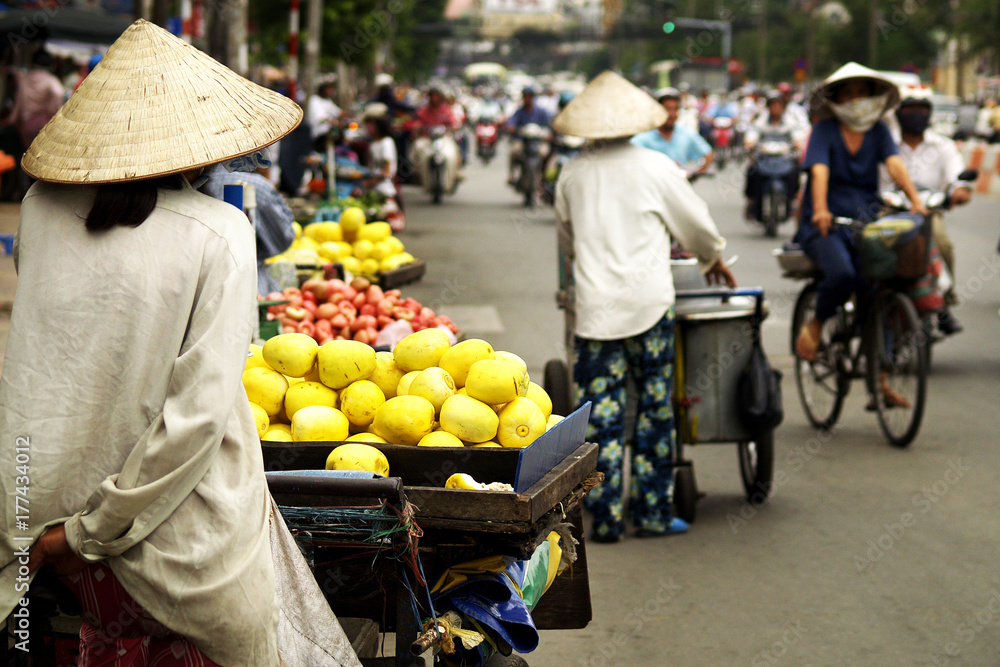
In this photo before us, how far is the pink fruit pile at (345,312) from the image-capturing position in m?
4.71

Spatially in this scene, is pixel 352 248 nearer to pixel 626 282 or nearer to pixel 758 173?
pixel 626 282

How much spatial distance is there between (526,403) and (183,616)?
4.01ft

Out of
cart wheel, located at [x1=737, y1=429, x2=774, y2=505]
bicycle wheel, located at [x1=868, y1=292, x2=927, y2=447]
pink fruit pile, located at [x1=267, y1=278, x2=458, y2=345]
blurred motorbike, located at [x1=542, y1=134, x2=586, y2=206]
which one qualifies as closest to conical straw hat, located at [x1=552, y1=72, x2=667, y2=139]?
pink fruit pile, located at [x1=267, y1=278, x2=458, y2=345]

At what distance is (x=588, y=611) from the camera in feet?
10.1

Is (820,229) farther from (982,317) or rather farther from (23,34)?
(23,34)

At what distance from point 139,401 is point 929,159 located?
25.3 ft

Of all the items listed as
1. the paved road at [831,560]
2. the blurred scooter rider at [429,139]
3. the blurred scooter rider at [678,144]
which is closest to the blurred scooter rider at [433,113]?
the blurred scooter rider at [429,139]

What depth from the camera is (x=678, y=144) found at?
36.3 ft

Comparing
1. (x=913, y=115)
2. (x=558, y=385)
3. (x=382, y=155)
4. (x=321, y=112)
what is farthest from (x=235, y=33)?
(x=558, y=385)

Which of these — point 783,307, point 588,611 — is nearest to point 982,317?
point 783,307

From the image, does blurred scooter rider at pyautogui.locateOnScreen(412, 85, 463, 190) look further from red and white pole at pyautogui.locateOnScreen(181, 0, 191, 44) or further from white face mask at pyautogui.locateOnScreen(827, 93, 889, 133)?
white face mask at pyautogui.locateOnScreen(827, 93, 889, 133)

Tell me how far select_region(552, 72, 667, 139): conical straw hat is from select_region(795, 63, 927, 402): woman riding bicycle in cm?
174

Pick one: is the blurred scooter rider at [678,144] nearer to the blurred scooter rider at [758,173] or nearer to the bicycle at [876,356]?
the bicycle at [876,356]

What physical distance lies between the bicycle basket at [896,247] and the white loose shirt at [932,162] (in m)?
2.54
